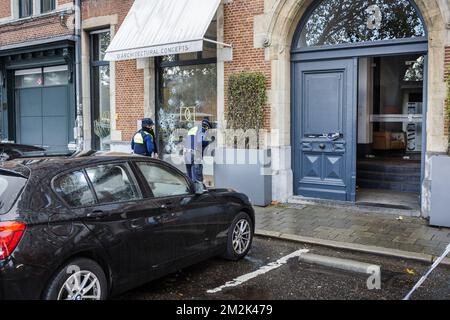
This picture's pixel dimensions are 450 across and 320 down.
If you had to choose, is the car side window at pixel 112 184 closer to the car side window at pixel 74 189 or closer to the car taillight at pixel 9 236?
the car side window at pixel 74 189

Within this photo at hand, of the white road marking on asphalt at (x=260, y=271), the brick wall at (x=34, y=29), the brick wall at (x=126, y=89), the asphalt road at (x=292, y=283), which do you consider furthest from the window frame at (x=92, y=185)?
the brick wall at (x=34, y=29)

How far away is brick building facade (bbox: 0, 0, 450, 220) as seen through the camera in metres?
8.12

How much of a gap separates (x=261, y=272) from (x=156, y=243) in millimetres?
1518

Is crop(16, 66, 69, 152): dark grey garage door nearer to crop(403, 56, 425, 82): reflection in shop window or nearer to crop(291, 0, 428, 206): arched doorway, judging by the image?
crop(291, 0, 428, 206): arched doorway

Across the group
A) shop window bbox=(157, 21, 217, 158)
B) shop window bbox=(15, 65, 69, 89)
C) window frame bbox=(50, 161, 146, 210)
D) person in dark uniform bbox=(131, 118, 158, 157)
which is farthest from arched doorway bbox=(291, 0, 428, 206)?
shop window bbox=(15, 65, 69, 89)

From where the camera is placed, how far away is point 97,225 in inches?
164

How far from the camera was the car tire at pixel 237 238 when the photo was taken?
5840mm

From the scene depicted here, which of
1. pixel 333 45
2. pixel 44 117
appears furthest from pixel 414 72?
pixel 44 117

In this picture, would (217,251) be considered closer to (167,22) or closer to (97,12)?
(167,22)

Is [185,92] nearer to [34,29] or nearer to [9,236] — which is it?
[34,29]

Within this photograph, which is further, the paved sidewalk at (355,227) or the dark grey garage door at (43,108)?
the dark grey garage door at (43,108)

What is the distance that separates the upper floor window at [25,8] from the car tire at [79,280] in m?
14.4

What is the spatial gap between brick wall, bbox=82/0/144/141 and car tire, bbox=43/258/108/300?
28.3 ft

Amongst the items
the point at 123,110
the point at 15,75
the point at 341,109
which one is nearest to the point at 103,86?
the point at 123,110
